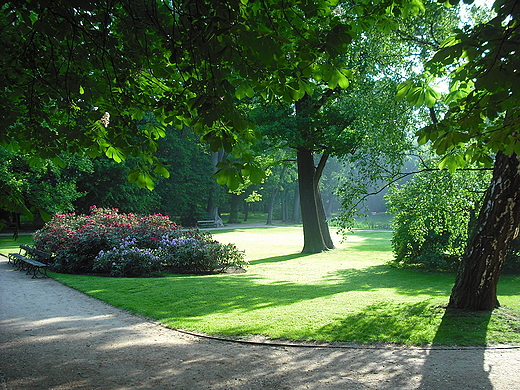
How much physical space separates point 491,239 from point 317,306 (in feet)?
10.7

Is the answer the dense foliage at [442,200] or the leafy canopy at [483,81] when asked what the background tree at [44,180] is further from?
the leafy canopy at [483,81]

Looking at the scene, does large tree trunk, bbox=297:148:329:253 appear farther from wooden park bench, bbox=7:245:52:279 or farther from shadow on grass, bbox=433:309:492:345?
shadow on grass, bbox=433:309:492:345

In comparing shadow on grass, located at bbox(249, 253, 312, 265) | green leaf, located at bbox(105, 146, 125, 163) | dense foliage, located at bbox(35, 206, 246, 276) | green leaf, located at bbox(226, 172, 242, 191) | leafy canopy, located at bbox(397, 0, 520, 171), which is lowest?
shadow on grass, located at bbox(249, 253, 312, 265)

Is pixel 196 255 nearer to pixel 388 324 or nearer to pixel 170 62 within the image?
pixel 388 324

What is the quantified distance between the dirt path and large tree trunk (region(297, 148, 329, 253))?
46.5 ft

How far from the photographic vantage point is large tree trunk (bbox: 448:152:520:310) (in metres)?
6.65

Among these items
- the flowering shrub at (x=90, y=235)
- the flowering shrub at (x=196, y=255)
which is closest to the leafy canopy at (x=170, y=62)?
the flowering shrub at (x=196, y=255)

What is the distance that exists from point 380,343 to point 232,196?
47797 mm

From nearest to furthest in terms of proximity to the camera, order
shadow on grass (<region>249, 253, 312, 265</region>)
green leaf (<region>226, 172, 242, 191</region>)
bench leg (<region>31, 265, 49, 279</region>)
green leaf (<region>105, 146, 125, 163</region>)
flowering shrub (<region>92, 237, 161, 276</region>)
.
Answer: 1. green leaf (<region>226, 172, 242, 191</region>)
2. green leaf (<region>105, 146, 125, 163</region>)
3. bench leg (<region>31, 265, 49, 279</region>)
4. flowering shrub (<region>92, 237, 161, 276</region>)
5. shadow on grass (<region>249, 253, 312, 265</region>)

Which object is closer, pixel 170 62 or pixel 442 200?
pixel 170 62

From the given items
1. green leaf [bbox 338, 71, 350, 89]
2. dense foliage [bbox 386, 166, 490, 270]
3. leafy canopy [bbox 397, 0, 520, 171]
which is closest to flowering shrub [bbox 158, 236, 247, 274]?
dense foliage [bbox 386, 166, 490, 270]

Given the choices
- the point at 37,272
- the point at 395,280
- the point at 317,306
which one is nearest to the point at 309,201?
the point at 395,280

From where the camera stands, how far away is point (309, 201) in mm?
20391

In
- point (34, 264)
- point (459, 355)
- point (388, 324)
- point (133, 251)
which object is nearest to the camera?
point (459, 355)
